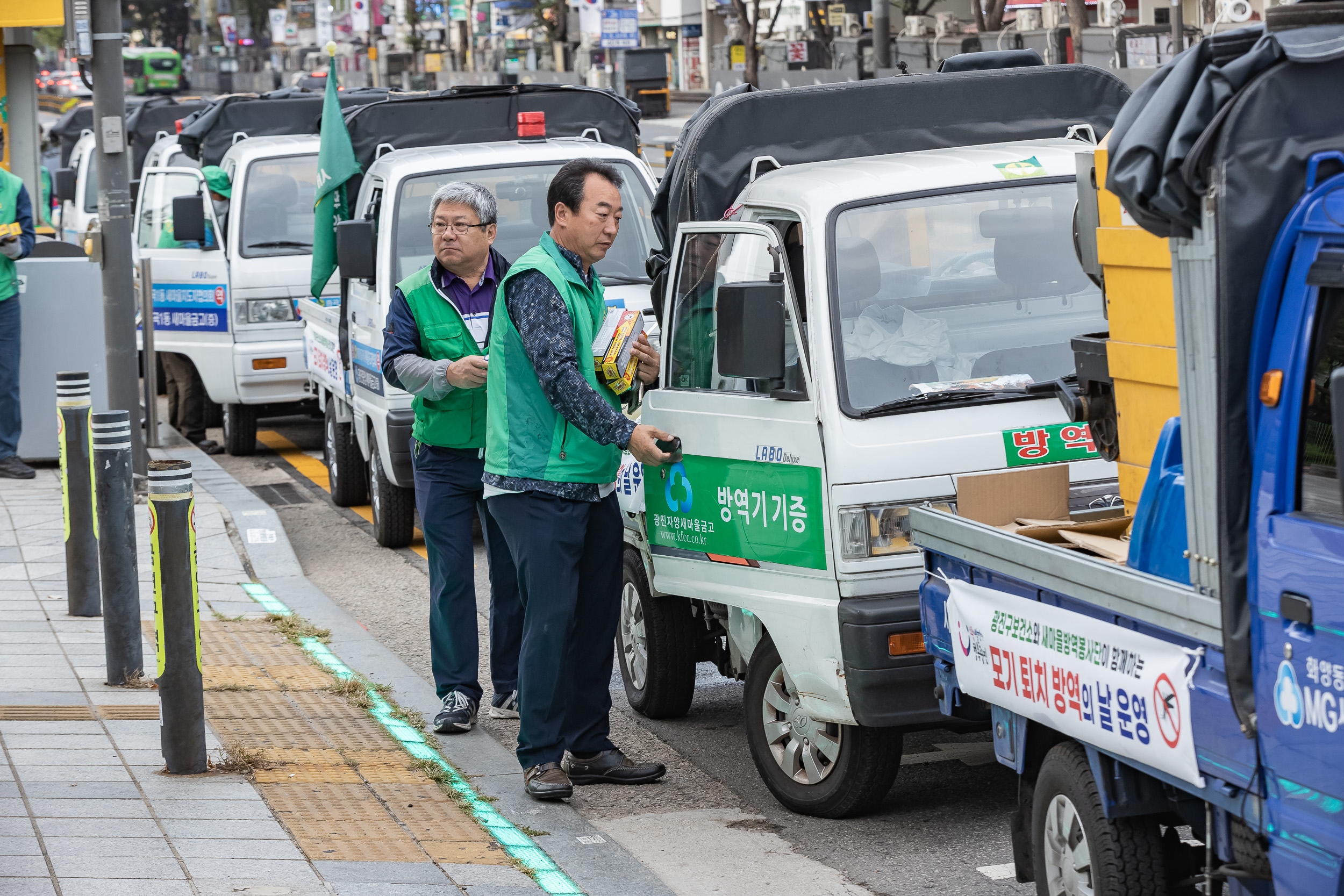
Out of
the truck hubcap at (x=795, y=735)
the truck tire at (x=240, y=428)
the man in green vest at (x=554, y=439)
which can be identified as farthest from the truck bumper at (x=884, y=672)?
the truck tire at (x=240, y=428)

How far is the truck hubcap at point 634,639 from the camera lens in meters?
7.03

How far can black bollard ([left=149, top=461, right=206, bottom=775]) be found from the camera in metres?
5.89

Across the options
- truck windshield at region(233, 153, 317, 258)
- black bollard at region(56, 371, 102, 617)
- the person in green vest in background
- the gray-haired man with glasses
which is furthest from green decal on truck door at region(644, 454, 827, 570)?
truck windshield at region(233, 153, 317, 258)

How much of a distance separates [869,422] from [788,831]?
1356mm

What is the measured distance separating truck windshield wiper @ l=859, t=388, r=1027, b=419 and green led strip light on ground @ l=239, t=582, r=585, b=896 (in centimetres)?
165

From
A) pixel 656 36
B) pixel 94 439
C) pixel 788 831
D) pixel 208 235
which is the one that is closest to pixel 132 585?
pixel 94 439

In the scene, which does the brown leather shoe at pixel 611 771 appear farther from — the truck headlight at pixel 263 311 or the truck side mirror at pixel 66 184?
the truck side mirror at pixel 66 184

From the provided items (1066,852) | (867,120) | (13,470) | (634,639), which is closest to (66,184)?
(13,470)

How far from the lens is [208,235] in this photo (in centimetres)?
1405

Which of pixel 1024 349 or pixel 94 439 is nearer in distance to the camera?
pixel 1024 349

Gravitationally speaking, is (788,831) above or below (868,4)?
below

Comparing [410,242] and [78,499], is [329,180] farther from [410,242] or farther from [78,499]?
[78,499]

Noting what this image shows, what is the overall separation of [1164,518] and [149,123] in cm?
1947

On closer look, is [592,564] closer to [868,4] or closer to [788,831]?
[788,831]
